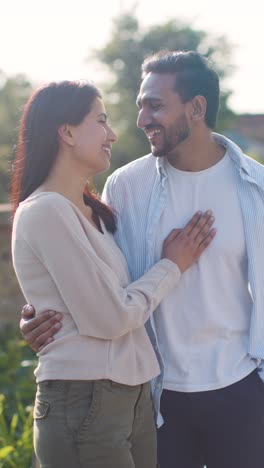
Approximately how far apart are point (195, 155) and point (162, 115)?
222mm

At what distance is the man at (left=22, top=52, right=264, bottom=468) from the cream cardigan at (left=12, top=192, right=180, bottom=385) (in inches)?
16.1

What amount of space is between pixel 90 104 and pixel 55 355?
932 millimetres

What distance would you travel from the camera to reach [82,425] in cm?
280

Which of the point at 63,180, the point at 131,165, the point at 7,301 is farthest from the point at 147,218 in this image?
the point at 7,301

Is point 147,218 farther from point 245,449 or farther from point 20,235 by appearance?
point 245,449

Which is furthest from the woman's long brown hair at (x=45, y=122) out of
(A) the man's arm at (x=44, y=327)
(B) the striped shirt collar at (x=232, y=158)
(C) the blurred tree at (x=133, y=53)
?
(C) the blurred tree at (x=133, y=53)

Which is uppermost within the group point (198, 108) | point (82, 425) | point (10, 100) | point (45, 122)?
point (45, 122)

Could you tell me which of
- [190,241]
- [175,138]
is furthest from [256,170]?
[190,241]

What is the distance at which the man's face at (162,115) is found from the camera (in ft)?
11.6

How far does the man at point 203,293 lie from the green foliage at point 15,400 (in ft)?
4.98

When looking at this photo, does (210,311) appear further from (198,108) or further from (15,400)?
(15,400)

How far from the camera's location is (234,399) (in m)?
3.32

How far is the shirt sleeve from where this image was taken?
283cm

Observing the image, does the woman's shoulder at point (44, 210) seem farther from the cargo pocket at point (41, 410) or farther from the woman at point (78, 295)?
the cargo pocket at point (41, 410)
